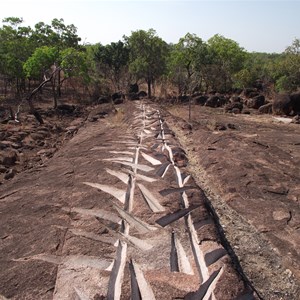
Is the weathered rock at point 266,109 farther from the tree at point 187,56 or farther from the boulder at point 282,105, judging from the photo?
the tree at point 187,56

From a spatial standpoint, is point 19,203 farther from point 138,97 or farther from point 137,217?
point 138,97

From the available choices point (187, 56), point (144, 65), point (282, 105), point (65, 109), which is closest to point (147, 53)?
point (144, 65)

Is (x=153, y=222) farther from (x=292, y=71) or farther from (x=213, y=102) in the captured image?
(x=292, y=71)

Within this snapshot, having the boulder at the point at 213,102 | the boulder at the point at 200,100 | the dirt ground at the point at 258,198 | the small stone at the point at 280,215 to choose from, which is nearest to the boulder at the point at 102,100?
the boulder at the point at 200,100

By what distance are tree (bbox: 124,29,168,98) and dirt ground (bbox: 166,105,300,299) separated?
50.1 feet

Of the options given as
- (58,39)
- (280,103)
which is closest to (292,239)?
(280,103)

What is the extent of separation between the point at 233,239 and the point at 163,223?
1149mm

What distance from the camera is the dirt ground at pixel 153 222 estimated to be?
3.87m

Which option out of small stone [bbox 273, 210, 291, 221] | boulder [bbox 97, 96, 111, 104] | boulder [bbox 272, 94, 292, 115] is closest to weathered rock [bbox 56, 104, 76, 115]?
boulder [bbox 97, 96, 111, 104]

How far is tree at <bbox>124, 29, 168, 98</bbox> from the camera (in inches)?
1019

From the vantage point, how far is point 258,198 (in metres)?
6.45

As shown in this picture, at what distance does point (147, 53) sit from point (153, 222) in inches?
901

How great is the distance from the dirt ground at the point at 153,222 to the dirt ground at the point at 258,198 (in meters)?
0.02

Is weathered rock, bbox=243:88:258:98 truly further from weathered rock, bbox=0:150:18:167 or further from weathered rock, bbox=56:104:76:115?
weathered rock, bbox=0:150:18:167
